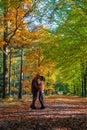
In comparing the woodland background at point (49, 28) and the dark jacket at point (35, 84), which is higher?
the woodland background at point (49, 28)

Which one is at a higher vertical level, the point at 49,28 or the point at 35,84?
the point at 49,28

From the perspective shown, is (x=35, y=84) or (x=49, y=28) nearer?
(x=35, y=84)

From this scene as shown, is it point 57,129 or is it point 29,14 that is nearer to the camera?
point 57,129

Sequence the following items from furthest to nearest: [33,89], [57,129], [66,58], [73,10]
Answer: [66,58], [73,10], [33,89], [57,129]

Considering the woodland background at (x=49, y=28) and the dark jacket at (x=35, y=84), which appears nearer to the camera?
the dark jacket at (x=35, y=84)

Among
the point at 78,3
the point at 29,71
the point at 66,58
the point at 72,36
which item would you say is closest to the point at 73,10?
the point at 78,3

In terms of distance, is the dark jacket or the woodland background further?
the woodland background

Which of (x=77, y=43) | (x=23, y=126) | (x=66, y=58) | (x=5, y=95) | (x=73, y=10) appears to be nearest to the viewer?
(x=23, y=126)

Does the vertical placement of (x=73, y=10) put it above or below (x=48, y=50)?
above

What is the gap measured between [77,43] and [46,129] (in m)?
13.8

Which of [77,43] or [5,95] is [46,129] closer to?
[77,43]

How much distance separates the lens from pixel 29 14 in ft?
93.4

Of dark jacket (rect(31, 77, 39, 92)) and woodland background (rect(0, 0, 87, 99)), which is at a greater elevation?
woodland background (rect(0, 0, 87, 99))

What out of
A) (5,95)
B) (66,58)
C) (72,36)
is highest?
(72,36)
